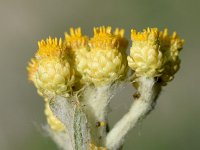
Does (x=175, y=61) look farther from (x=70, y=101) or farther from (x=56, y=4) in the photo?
(x=56, y=4)

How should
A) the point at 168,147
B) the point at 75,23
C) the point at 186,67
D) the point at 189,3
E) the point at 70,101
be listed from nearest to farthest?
the point at 70,101 < the point at 168,147 < the point at 186,67 < the point at 189,3 < the point at 75,23

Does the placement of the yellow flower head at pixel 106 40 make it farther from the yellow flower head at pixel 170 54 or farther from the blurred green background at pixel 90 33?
the blurred green background at pixel 90 33

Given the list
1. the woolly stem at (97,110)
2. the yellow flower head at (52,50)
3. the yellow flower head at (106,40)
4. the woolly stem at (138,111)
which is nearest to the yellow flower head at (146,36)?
the yellow flower head at (106,40)

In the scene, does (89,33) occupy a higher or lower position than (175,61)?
lower

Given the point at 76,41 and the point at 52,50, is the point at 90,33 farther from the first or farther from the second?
the point at 52,50

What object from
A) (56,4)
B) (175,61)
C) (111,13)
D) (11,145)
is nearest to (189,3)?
(111,13)

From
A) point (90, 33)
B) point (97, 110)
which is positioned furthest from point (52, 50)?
point (90, 33)

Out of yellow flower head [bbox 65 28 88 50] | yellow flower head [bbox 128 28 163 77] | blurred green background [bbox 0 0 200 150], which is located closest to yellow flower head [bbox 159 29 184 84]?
yellow flower head [bbox 128 28 163 77]
